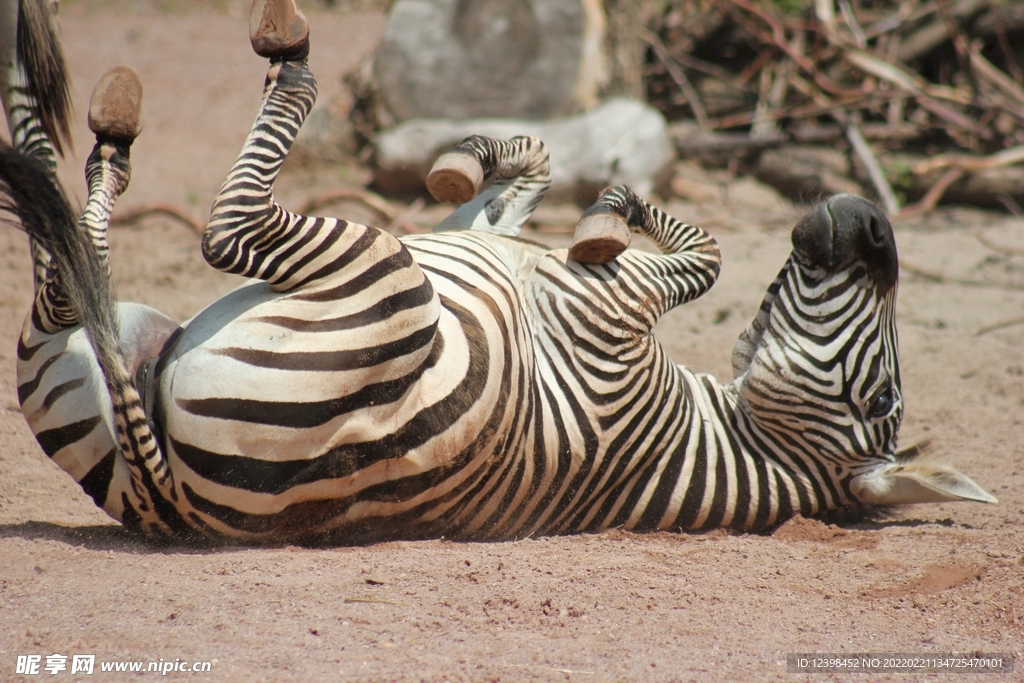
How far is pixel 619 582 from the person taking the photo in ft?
8.87

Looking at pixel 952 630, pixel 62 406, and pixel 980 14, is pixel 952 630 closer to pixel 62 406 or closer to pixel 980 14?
pixel 62 406

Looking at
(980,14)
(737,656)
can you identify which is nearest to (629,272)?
(737,656)

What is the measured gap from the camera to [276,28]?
110 inches

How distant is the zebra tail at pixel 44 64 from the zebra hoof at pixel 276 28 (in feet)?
2.46

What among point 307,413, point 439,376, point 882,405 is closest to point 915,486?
point 882,405

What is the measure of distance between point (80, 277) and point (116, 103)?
0.72m

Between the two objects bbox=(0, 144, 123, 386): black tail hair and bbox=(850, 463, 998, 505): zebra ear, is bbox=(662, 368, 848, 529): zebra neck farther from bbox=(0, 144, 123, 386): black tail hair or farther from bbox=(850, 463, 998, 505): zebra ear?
bbox=(0, 144, 123, 386): black tail hair

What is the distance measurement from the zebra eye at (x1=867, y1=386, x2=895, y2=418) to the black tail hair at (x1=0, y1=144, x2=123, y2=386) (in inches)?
101

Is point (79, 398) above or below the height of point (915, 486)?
above

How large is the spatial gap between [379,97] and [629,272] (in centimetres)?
576

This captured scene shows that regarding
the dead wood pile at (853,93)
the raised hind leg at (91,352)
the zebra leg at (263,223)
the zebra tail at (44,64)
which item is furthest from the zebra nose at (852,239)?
the dead wood pile at (853,93)

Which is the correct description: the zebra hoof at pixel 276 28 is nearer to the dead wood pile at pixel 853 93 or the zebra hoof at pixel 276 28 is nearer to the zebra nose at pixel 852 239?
the zebra nose at pixel 852 239

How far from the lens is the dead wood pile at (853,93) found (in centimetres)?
816

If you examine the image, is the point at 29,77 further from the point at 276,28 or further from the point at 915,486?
the point at 915,486
